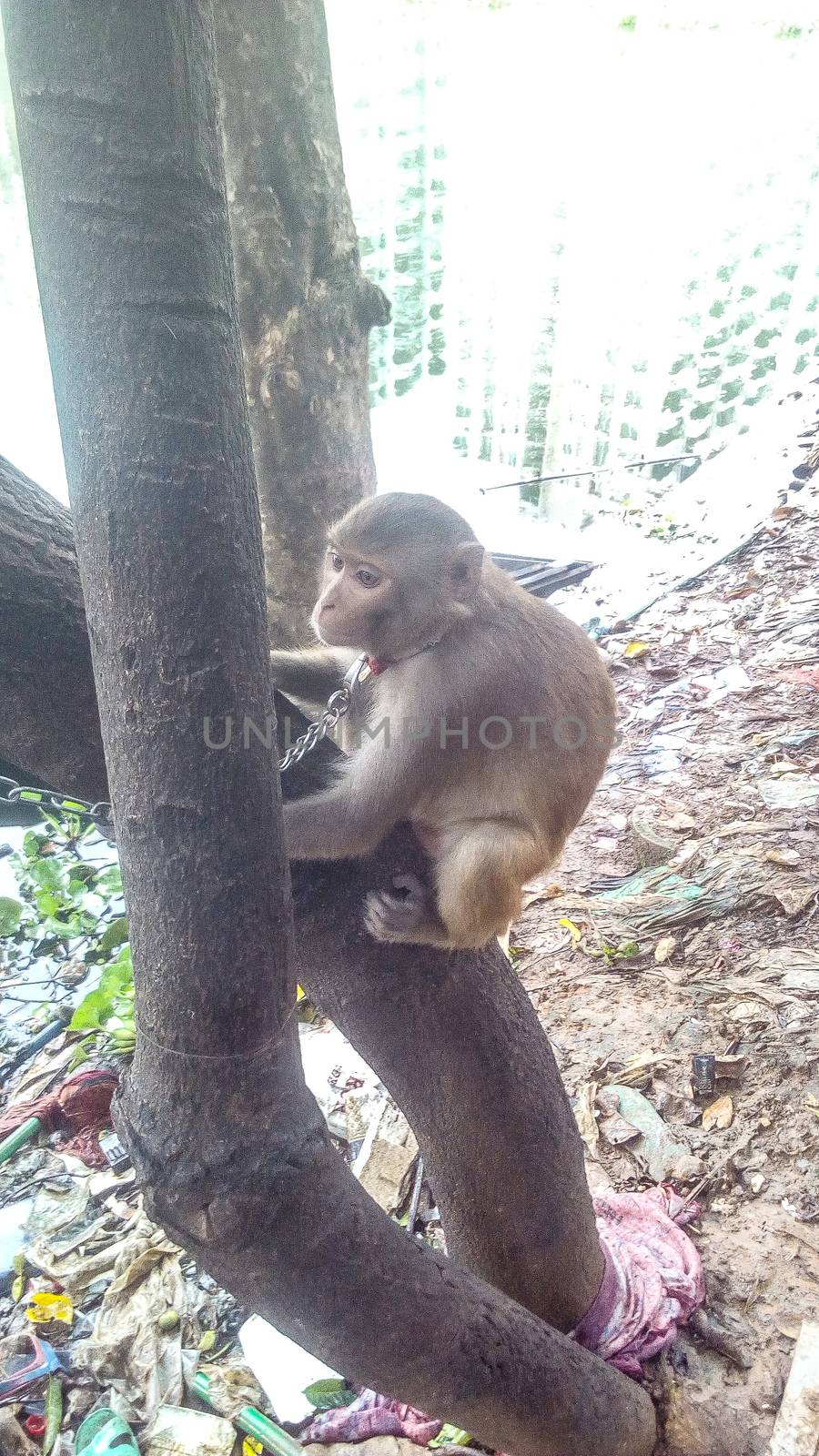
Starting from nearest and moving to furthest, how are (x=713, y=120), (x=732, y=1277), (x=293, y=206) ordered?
(x=732, y=1277), (x=293, y=206), (x=713, y=120)

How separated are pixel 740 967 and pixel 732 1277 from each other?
4.17ft

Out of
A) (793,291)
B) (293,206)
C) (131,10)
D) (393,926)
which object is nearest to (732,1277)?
(393,926)

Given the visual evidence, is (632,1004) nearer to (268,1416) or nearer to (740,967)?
(740,967)

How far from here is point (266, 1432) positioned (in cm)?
237

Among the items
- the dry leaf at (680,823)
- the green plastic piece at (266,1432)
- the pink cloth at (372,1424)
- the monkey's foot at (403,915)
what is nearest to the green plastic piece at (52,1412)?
the green plastic piece at (266,1432)

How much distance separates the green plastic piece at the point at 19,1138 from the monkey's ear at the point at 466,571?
8.34ft

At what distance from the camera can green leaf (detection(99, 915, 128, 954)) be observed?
4.18 metres

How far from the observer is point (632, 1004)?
12.0 feet

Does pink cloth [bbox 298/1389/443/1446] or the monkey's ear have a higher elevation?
the monkey's ear

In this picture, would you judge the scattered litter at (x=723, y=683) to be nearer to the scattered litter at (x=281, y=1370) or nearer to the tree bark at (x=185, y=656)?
the scattered litter at (x=281, y=1370)

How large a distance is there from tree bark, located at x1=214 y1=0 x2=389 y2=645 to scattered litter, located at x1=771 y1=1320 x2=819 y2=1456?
338 cm

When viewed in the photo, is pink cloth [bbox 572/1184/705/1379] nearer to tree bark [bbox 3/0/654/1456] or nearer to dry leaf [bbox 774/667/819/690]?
tree bark [bbox 3/0/654/1456]

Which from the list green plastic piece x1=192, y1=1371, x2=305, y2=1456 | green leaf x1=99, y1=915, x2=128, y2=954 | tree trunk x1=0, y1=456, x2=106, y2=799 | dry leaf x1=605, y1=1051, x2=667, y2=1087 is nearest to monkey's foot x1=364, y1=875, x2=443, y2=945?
tree trunk x1=0, y1=456, x2=106, y2=799

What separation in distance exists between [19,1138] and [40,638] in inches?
104
